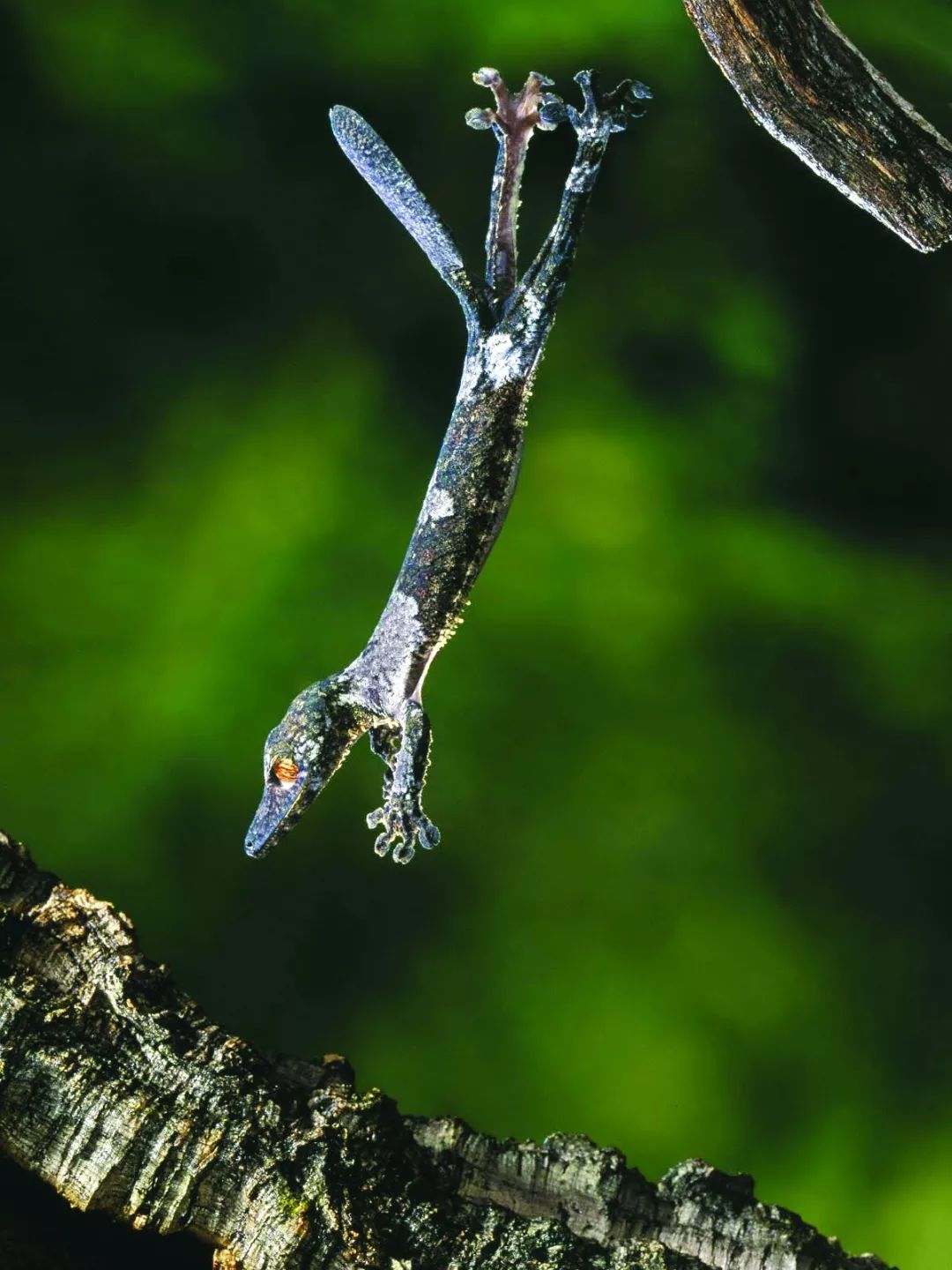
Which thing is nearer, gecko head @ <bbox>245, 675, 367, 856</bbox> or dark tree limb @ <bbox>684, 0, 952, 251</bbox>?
dark tree limb @ <bbox>684, 0, 952, 251</bbox>

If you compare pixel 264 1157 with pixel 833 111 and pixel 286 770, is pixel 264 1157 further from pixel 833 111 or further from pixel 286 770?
pixel 833 111

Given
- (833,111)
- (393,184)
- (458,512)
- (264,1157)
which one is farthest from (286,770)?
(833,111)

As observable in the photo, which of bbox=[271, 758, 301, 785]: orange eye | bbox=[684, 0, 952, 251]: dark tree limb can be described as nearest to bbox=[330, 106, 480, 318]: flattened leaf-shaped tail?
bbox=[684, 0, 952, 251]: dark tree limb

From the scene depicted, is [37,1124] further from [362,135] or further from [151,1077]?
[362,135]

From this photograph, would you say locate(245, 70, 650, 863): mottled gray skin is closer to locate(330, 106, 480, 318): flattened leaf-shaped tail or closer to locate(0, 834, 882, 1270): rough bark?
locate(330, 106, 480, 318): flattened leaf-shaped tail

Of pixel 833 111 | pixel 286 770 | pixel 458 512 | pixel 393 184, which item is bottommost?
pixel 286 770

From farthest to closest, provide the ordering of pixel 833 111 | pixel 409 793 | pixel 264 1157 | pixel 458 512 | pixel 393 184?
pixel 393 184
pixel 409 793
pixel 458 512
pixel 833 111
pixel 264 1157
